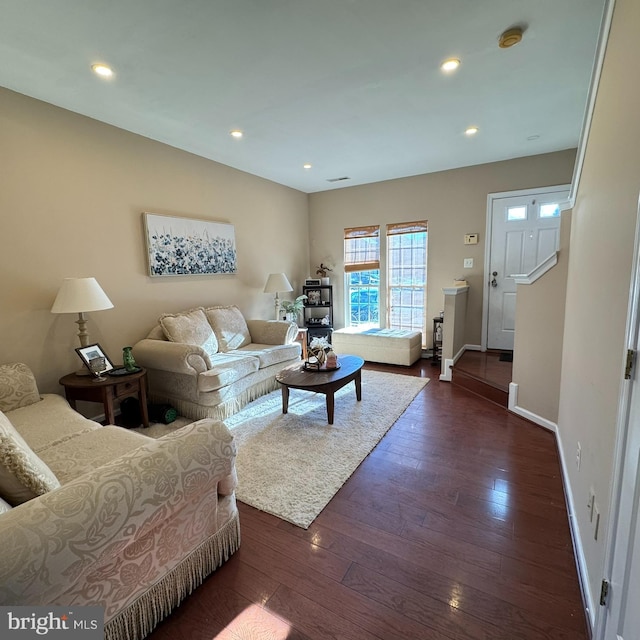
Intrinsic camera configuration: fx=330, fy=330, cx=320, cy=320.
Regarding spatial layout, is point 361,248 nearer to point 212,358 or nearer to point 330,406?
point 212,358

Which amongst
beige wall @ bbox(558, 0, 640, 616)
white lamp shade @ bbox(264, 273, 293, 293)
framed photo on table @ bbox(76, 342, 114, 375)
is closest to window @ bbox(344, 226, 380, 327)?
white lamp shade @ bbox(264, 273, 293, 293)

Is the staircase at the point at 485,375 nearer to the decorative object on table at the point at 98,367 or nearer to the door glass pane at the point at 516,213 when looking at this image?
the door glass pane at the point at 516,213

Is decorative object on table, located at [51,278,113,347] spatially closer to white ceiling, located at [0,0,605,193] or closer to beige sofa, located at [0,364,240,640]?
beige sofa, located at [0,364,240,640]

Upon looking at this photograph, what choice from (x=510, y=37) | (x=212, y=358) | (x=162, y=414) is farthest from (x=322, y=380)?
(x=510, y=37)

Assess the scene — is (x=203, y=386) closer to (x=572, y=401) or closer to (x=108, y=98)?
(x=108, y=98)

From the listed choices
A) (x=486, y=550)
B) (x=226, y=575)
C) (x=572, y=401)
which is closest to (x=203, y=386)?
(x=226, y=575)

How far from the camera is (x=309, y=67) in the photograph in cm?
221

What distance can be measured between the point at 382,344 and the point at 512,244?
84.8 inches

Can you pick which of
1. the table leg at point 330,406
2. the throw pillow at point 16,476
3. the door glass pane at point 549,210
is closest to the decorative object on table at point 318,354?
the table leg at point 330,406

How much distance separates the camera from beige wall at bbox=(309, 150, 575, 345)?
418 centimetres

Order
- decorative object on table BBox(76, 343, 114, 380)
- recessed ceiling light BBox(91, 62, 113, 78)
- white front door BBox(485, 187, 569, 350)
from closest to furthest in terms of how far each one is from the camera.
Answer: recessed ceiling light BBox(91, 62, 113, 78), decorative object on table BBox(76, 343, 114, 380), white front door BBox(485, 187, 569, 350)

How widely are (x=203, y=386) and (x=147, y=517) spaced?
185cm

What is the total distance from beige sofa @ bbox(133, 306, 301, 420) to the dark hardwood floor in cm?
130

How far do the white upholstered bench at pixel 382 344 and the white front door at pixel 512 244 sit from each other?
1065 mm
